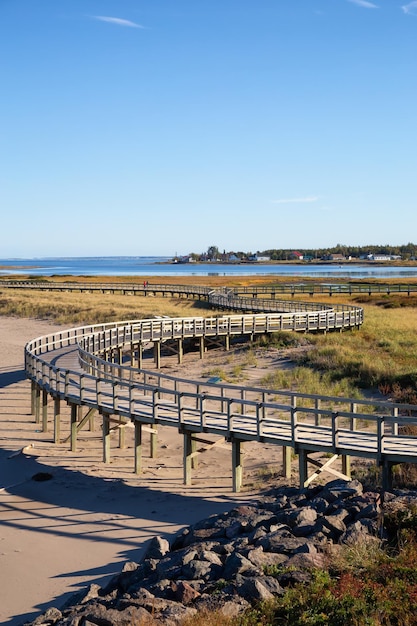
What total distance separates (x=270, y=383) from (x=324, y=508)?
18.7m

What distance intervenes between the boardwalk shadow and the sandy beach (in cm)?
2

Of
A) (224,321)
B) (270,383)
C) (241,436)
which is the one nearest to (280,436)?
(241,436)

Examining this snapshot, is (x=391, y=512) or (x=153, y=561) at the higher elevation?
(x=391, y=512)

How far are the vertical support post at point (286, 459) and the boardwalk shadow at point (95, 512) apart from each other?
5.71 ft

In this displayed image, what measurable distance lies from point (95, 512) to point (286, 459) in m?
4.79

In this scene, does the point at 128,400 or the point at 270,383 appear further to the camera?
the point at 270,383

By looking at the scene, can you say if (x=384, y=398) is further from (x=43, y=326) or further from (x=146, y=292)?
(x=146, y=292)

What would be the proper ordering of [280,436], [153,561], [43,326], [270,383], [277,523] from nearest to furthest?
[153,561], [277,523], [280,436], [270,383], [43,326]

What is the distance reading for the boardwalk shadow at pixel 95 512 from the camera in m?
14.1

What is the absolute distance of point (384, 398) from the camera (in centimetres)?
2730

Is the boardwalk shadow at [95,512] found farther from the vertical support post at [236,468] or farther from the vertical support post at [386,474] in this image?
the vertical support post at [386,474]

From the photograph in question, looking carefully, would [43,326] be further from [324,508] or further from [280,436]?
[324,508]

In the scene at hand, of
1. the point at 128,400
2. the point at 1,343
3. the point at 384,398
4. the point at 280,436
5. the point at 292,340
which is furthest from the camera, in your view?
the point at 1,343

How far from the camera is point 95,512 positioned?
16.1m
